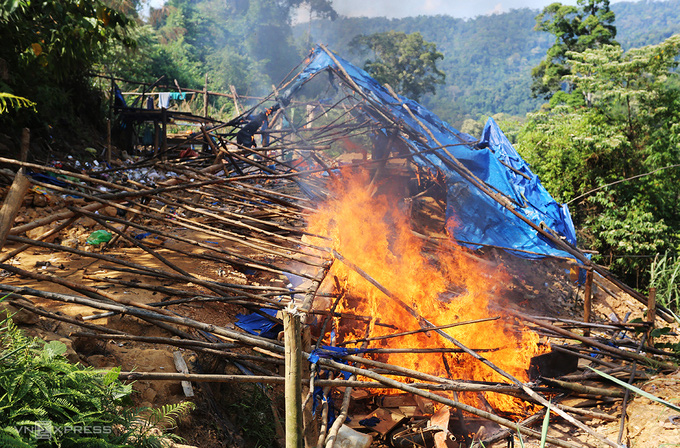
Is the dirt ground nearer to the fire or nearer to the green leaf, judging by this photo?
the green leaf

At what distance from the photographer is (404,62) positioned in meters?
39.0

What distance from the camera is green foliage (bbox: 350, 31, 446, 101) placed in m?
38.0

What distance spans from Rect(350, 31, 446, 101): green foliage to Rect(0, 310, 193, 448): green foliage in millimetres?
38242

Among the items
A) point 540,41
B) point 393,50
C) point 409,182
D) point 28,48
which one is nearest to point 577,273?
point 409,182

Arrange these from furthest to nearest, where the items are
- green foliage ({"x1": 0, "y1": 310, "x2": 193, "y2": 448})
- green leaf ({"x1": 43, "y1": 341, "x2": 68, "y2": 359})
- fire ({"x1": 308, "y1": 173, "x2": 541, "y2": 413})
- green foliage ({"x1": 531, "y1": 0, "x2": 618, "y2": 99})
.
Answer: green foliage ({"x1": 531, "y1": 0, "x2": 618, "y2": 99})
fire ({"x1": 308, "y1": 173, "x2": 541, "y2": 413})
green leaf ({"x1": 43, "y1": 341, "x2": 68, "y2": 359})
green foliage ({"x1": 0, "y1": 310, "x2": 193, "y2": 448})

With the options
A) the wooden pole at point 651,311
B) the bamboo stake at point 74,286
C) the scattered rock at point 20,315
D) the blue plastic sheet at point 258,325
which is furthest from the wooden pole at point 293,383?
the wooden pole at point 651,311

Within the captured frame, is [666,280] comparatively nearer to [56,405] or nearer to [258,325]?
[258,325]

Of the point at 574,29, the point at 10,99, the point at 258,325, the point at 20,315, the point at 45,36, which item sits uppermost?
the point at 574,29

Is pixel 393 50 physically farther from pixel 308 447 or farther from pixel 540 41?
pixel 540 41

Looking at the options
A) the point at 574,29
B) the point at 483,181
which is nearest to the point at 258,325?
the point at 483,181

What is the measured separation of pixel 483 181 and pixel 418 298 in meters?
3.49

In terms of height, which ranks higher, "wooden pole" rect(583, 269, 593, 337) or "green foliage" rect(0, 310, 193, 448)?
"green foliage" rect(0, 310, 193, 448)

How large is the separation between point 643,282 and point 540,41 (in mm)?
168852

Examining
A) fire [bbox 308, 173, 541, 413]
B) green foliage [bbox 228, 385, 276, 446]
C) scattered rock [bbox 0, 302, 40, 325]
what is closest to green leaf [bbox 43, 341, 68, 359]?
scattered rock [bbox 0, 302, 40, 325]
